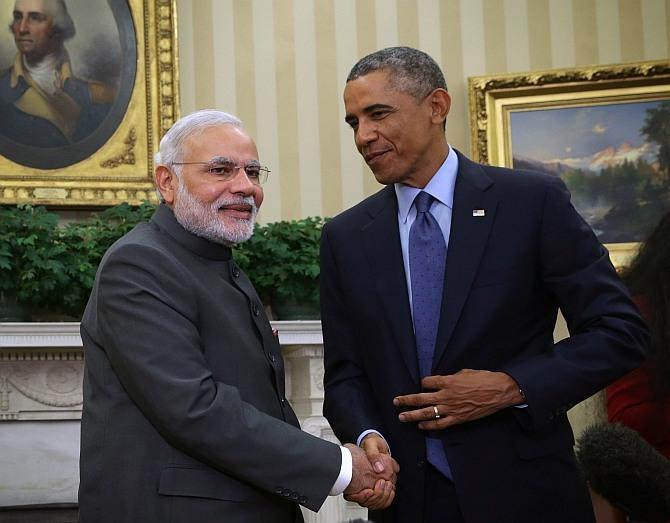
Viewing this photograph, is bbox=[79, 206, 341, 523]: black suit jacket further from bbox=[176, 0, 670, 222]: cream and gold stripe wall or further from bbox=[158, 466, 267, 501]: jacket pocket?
bbox=[176, 0, 670, 222]: cream and gold stripe wall

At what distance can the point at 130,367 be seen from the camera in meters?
2.21

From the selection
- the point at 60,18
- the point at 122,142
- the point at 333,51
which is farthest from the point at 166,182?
the point at 333,51

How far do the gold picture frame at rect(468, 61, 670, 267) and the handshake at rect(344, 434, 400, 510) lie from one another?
11.7ft

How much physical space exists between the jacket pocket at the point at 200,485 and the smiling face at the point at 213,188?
608 millimetres

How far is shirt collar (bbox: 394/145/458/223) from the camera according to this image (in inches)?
99.4

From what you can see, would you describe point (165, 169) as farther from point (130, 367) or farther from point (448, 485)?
point (448, 485)

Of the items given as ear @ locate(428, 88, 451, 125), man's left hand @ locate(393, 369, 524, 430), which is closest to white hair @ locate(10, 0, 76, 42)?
ear @ locate(428, 88, 451, 125)

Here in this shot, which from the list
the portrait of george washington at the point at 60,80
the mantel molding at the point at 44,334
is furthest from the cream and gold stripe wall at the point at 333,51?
the mantel molding at the point at 44,334

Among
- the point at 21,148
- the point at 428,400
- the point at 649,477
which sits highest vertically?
the point at 21,148

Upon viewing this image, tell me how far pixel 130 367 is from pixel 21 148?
11.4 ft

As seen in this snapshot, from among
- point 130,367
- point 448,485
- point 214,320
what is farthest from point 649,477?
point 130,367

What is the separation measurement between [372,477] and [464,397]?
0.92ft

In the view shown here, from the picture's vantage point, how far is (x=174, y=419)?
216 centimetres

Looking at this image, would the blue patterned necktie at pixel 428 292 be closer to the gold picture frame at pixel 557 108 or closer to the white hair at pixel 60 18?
the gold picture frame at pixel 557 108
